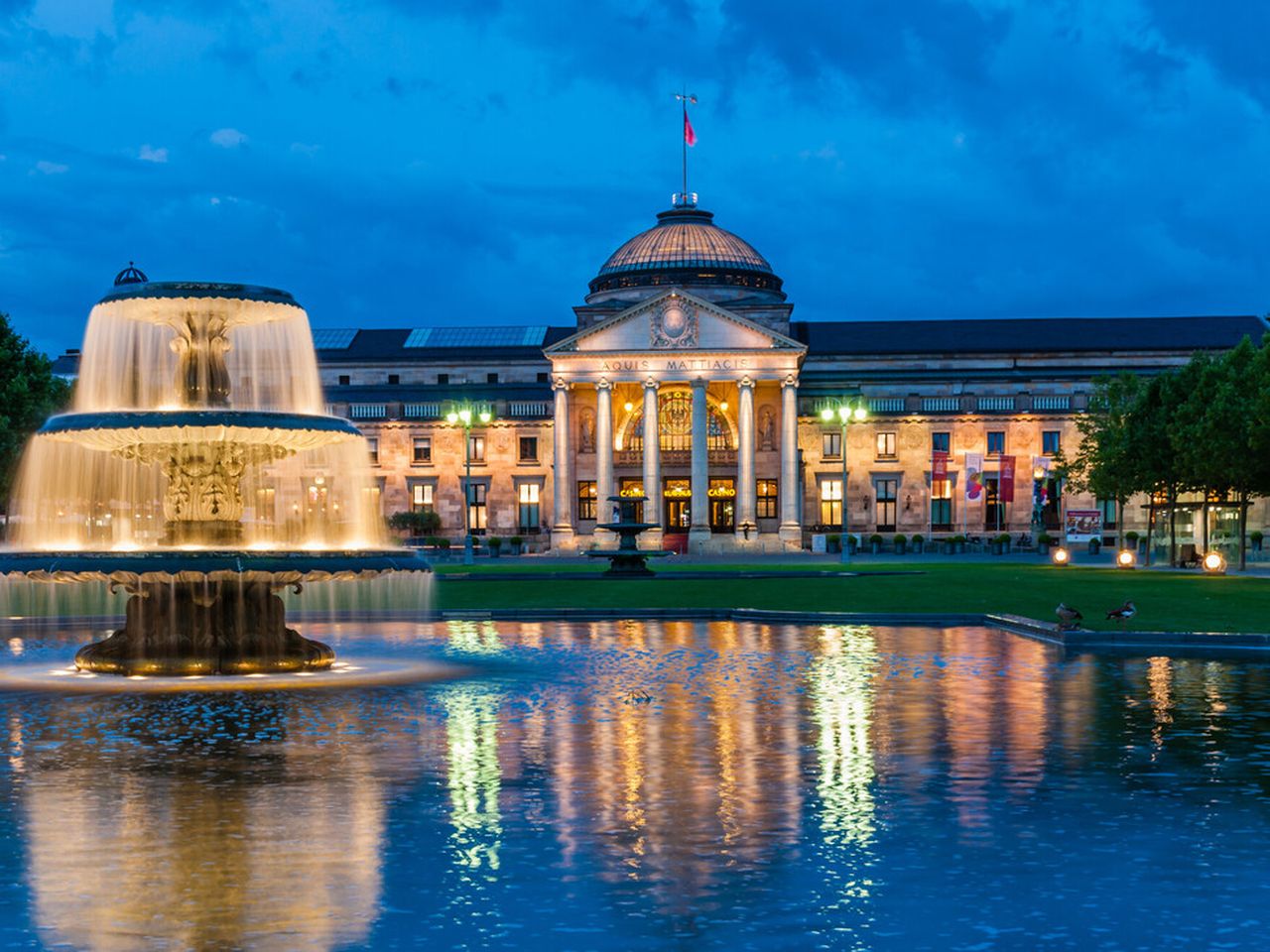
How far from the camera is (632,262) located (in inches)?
4397

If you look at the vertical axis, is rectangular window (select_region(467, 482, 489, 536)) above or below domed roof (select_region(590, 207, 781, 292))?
below

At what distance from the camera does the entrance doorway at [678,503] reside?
103625mm

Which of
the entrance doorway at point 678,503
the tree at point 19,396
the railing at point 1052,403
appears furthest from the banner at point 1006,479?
the tree at point 19,396

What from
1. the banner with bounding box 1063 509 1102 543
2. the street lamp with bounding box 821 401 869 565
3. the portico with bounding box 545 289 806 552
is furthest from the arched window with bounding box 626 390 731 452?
the banner with bounding box 1063 509 1102 543

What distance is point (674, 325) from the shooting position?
322 feet

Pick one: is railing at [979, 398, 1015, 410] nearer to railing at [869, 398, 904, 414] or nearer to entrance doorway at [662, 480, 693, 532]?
railing at [869, 398, 904, 414]

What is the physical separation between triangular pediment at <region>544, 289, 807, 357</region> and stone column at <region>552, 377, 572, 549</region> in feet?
9.71

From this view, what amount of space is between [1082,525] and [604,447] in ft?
97.3

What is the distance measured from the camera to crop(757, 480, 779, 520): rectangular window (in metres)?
103

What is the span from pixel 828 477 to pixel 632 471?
43.2 ft

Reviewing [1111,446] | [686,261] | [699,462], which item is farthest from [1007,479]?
[686,261]

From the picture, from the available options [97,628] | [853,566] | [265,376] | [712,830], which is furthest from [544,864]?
[265,376]

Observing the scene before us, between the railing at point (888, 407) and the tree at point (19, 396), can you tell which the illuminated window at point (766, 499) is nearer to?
the railing at point (888, 407)

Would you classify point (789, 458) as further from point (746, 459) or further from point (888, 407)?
point (888, 407)
